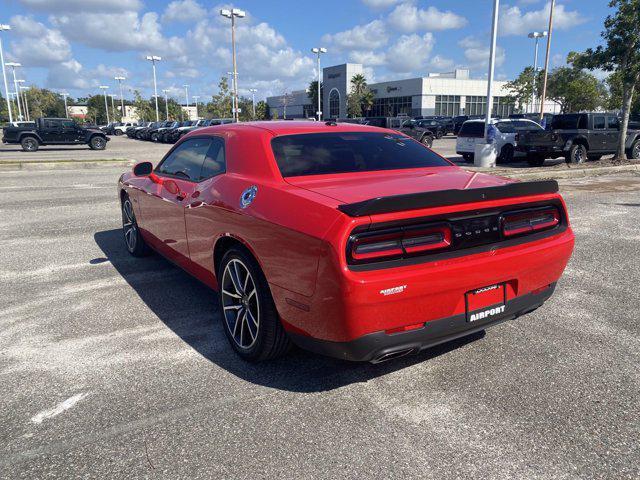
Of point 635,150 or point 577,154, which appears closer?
point 577,154

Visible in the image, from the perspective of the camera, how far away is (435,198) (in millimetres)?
2629

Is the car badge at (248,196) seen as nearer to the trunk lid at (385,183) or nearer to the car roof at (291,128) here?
the trunk lid at (385,183)

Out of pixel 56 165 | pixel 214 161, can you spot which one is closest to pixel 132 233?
pixel 214 161

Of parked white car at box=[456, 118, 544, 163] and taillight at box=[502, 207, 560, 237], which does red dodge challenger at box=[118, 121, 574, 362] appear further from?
parked white car at box=[456, 118, 544, 163]

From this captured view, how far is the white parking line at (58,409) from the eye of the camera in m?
2.71

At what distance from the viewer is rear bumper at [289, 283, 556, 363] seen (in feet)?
8.41

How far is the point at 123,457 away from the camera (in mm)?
2389

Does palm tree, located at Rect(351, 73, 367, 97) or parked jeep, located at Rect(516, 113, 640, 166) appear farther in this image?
palm tree, located at Rect(351, 73, 367, 97)

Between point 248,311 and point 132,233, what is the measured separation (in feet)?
10.4

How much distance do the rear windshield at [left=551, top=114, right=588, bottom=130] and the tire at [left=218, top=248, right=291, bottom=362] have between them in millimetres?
16049

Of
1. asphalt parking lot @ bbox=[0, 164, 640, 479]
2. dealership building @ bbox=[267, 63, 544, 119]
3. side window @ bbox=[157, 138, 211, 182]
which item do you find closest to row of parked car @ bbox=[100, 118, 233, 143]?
side window @ bbox=[157, 138, 211, 182]

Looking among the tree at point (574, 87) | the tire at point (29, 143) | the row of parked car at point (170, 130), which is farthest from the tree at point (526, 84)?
the tire at point (29, 143)

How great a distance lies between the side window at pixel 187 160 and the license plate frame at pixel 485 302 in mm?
2379

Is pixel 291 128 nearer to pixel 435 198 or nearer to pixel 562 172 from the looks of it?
pixel 435 198
